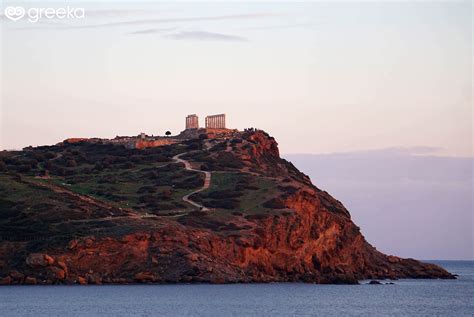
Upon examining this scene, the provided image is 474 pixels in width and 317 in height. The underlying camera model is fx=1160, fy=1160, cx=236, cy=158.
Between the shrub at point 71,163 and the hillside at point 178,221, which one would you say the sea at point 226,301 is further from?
the shrub at point 71,163

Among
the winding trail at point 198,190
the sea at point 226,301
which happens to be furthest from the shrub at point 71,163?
the sea at point 226,301

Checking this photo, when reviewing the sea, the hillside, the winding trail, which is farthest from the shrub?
the sea

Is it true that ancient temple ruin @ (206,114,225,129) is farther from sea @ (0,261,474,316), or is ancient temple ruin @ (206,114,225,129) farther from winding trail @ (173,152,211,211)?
sea @ (0,261,474,316)

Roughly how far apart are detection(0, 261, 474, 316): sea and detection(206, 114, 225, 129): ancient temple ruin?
71928mm

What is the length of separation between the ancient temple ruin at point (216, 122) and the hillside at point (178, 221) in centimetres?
1749

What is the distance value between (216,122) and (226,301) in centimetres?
9699

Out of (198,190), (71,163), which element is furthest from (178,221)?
(71,163)

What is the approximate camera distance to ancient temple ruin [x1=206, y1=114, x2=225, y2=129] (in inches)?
7726

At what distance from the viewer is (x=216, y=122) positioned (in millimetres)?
197375

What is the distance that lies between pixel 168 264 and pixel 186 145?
63.8m

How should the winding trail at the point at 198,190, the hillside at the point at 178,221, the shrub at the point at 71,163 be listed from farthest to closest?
the shrub at the point at 71,163 < the winding trail at the point at 198,190 < the hillside at the point at 178,221

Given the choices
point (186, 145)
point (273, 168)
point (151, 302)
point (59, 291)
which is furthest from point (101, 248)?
point (186, 145)

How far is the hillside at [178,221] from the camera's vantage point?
118812mm

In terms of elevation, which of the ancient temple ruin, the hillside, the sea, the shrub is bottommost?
the sea
